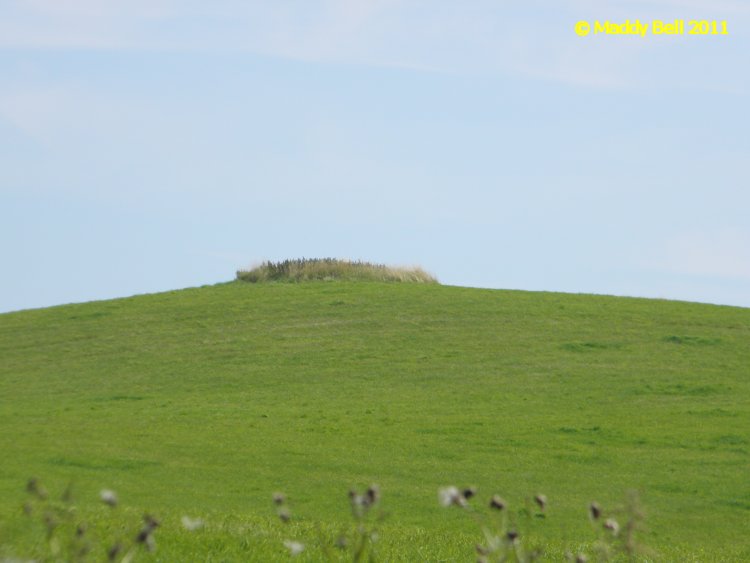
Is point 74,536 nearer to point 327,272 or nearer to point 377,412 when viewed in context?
point 377,412

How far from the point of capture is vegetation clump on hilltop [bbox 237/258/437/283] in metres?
51.1

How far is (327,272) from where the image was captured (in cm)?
5141

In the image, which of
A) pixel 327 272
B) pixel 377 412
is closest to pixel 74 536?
pixel 377 412

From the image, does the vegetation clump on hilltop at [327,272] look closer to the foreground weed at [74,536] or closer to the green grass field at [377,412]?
the green grass field at [377,412]

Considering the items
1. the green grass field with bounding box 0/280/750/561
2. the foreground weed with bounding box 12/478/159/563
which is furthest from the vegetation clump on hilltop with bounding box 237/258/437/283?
the foreground weed with bounding box 12/478/159/563

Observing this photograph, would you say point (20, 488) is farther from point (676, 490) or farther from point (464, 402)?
point (464, 402)

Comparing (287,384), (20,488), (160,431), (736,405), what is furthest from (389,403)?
(20,488)

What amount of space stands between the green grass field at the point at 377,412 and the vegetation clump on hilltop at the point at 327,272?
2.25 metres

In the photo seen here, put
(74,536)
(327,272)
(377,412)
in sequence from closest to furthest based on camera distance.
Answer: (74,536)
(377,412)
(327,272)

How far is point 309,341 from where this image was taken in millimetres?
38969

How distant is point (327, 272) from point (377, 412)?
22.4 metres

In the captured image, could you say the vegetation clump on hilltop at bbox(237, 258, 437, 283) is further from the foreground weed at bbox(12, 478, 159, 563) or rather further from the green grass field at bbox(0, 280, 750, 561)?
the foreground weed at bbox(12, 478, 159, 563)

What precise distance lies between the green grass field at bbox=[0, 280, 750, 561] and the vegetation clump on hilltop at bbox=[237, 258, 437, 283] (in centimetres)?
225

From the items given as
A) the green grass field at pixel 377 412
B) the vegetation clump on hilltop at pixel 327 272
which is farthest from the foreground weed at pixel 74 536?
the vegetation clump on hilltop at pixel 327 272
